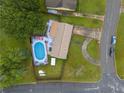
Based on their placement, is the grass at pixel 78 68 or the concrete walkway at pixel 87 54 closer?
the grass at pixel 78 68

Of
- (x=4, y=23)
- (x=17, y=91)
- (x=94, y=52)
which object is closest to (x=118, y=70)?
(x=94, y=52)

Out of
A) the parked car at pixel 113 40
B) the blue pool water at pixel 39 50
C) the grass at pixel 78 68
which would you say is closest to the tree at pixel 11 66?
the blue pool water at pixel 39 50

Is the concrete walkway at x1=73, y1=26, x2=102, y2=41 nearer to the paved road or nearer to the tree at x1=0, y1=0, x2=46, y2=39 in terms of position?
the paved road

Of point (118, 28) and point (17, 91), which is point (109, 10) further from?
point (17, 91)

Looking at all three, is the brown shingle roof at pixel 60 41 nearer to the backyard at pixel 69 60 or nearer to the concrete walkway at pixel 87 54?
the backyard at pixel 69 60

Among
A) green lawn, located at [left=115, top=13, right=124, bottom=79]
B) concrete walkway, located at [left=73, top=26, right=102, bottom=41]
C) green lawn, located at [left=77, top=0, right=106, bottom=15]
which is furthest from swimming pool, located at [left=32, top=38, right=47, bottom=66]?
green lawn, located at [left=115, top=13, right=124, bottom=79]

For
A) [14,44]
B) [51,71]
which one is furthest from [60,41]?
[14,44]

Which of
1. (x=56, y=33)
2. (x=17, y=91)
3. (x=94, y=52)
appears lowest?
(x=17, y=91)
